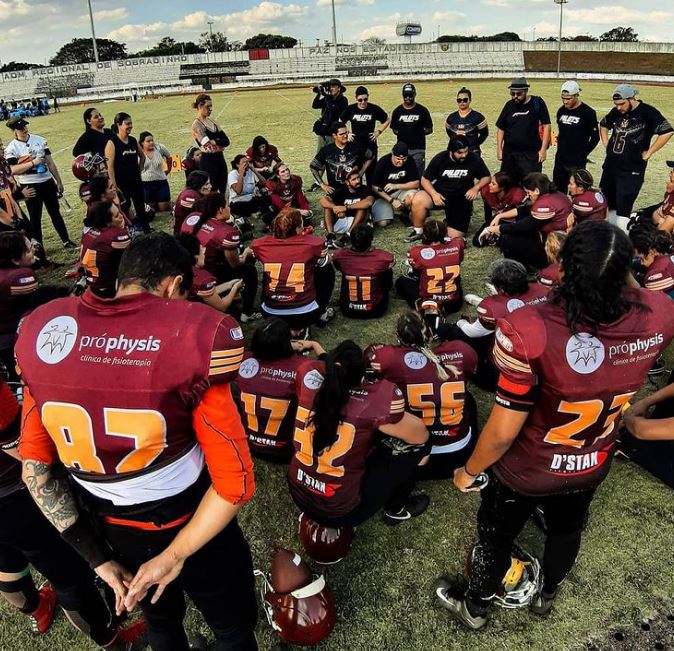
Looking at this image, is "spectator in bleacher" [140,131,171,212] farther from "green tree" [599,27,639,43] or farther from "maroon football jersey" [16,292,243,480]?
"green tree" [599,27,639,43]

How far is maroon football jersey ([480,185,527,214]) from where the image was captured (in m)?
7.86

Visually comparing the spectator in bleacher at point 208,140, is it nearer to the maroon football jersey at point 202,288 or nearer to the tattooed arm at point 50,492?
the maroon football jersey at point 202,288

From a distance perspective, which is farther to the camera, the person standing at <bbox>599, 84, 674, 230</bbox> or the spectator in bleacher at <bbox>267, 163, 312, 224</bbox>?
the spectator in bleacher at <bbox>267, 163, 312, 224</bbox>

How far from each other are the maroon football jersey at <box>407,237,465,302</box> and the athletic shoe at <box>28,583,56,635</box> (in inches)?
185

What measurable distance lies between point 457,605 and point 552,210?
5.25 meters

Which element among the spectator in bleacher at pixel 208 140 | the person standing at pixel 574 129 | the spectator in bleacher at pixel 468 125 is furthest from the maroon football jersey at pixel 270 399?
the spectator in bleacher at pixel 468 125

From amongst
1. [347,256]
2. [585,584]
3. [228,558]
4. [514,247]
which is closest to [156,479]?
[228,558]

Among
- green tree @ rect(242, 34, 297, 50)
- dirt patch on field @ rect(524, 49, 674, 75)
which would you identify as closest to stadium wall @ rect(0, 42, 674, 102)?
dirt patch on field @ rect(524, 49, 674, 75)

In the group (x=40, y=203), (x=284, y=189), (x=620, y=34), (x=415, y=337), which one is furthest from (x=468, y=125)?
(x=620, y=34)

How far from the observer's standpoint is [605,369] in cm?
209

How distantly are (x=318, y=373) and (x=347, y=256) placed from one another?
3227 millimetres

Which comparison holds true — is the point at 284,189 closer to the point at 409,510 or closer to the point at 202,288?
the point at 202,288

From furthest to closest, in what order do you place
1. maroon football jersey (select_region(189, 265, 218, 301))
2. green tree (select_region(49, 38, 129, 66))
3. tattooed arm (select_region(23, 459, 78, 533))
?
green tree (select_region(49, 38, 129, 66)) → maroon football jersey (select_region(189, 265, 218, 301)) → tattooed arm (select_region(23, 459, 78, 533))

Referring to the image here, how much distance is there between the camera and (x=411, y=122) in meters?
10.0
